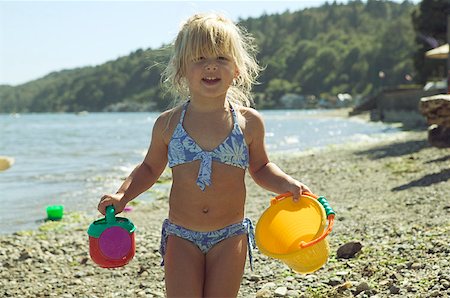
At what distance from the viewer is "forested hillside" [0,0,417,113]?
103 m

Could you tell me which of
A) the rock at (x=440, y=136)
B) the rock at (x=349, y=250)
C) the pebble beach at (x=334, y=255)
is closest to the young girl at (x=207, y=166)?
the pebble beach at (x=334, y=255)

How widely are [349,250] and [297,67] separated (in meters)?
128

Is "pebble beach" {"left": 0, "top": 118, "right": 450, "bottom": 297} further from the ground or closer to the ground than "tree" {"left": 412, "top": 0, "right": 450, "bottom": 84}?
closer to the ground

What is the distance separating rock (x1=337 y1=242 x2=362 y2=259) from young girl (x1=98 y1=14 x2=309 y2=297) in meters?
2.00

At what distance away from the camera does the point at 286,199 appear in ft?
10.6

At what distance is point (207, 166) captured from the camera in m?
3.12

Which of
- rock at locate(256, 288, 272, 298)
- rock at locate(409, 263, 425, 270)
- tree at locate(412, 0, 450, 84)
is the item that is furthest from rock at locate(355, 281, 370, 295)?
tree at locate(412, 0, 450, 84)

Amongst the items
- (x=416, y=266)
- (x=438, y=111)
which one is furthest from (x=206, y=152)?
(x=438, y=111)

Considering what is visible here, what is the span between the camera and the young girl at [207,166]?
308 centimetres

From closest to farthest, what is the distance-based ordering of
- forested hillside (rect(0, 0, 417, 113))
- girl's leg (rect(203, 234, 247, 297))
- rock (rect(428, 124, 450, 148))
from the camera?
girl's leg (rect(203, 234, 247, 297)) → rock (rect(428, 124, 450, 148)) → forested hillside (rect(0, 0, 417, 113))

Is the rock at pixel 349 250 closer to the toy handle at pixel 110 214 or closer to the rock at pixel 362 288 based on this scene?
the rock at pixel 362 288

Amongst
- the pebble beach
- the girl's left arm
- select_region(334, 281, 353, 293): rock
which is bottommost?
the pebble beach

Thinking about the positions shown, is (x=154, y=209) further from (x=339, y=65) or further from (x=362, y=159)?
(x=339, y=65)

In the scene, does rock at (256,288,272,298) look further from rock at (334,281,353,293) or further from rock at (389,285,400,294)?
rock at (389,285,400,294)
